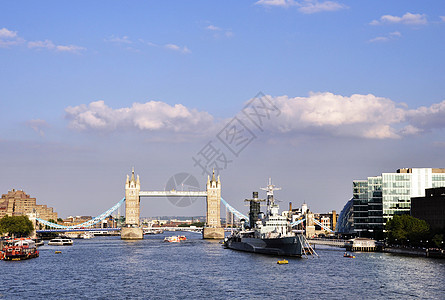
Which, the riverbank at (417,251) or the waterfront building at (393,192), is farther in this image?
the waterfront building at (393,192)

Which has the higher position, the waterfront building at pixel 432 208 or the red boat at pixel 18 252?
the waterfront building at pixel 432 208

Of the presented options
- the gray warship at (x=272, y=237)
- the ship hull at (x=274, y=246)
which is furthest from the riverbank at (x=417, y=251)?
the ship hull at (x=274, y=246)

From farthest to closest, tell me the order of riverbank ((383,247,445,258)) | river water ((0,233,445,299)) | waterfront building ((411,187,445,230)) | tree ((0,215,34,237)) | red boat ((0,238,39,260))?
tree ((0,215,34,237)) → waterfront building ((411,187,445,230)) → red boat ((0,238,39,260)) → riverbank ((383,247,445,258)) → river water ((0,233,445,299))

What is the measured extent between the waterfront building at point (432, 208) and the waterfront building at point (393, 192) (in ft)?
56.9

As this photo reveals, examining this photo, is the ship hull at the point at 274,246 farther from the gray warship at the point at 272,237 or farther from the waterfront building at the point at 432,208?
the waterfront building at the point at 432,208

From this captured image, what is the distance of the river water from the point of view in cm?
6469

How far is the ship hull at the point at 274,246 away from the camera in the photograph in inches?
4316

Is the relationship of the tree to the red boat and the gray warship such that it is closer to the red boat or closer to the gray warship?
the red boat

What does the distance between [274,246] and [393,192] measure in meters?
53.1

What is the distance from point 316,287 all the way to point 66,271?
40113 millimetres

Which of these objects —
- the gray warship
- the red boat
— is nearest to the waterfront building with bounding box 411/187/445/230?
the gray warship

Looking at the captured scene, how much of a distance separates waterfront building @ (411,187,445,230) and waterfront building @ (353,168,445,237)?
56.9 ft

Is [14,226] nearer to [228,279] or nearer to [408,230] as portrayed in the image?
[408,230]

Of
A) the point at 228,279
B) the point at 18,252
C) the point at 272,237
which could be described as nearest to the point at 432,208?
the point at 272,237
